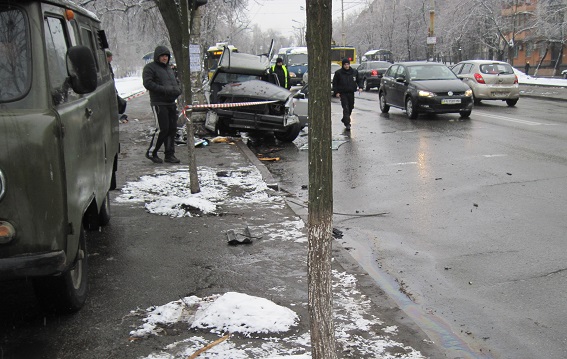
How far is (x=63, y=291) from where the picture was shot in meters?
4.01

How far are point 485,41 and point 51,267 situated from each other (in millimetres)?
57429

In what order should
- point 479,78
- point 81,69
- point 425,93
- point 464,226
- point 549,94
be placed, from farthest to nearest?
point 549,94, point 479,78, point 425,93, point 464,226, point 81,69

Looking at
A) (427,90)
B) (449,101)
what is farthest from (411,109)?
(449,101)

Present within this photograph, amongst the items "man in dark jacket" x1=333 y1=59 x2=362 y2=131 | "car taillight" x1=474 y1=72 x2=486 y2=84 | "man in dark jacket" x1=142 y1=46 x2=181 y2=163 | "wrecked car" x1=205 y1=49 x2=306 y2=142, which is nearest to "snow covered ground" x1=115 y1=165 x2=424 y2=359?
"man in dark jacket" x1=142 y1=46 x2=181 y2=163

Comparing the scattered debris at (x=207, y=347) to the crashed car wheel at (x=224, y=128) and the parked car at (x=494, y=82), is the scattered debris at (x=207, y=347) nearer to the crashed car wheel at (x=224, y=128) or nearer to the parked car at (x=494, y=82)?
the crashed car wheel at (x=224, y=128)

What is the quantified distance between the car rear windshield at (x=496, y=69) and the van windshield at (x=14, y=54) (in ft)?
66.3

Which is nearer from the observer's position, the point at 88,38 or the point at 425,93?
the point at 88,38

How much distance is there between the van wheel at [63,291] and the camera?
3943 millimetres

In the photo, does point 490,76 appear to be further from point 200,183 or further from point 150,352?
point 150,352

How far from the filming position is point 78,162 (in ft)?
13.5

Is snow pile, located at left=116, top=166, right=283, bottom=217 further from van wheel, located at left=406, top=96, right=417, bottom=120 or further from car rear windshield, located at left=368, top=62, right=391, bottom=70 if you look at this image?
car rear windshield, located at left=368, top=62, right=391, bottom=70

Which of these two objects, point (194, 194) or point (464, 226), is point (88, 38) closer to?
point (194, 194)

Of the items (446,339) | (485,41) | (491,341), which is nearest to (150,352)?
(446,339)

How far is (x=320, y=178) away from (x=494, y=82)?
20.2 metres
